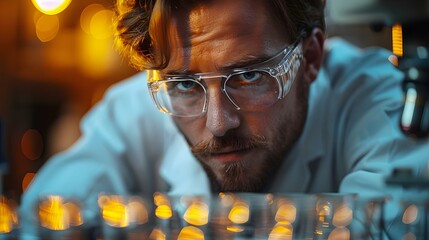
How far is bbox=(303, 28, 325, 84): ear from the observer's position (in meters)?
0.54

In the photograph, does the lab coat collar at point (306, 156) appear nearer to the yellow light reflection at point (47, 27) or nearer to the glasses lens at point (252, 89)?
the glasses lens at point (252, 89)

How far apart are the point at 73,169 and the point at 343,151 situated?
394mm

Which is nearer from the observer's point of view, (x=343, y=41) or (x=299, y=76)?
(x=299, y=76)

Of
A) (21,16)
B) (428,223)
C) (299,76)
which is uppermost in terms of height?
(21,16)

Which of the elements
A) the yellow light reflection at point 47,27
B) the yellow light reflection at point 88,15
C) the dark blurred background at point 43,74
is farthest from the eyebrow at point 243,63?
the yellow light reflection at point 47,27

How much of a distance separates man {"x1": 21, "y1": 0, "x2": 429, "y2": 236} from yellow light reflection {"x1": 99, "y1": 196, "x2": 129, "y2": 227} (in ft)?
0.06

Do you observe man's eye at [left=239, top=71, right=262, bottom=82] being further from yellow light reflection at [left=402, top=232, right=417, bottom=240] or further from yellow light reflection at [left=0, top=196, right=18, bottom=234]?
yellow light reflection at [left=0, top=196, right=18, bottom=234]

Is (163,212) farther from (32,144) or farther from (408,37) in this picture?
(32,144)

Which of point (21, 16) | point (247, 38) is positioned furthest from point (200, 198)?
point (21, 16)

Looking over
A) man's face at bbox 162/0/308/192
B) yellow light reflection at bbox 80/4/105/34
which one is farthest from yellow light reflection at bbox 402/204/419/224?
yellow light reflection at bbox 80/4/105/34

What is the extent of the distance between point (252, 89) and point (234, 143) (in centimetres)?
5

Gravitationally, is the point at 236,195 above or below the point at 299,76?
below

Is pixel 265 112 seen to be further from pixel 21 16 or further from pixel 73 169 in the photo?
pixel 21 16

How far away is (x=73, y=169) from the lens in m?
0.83
